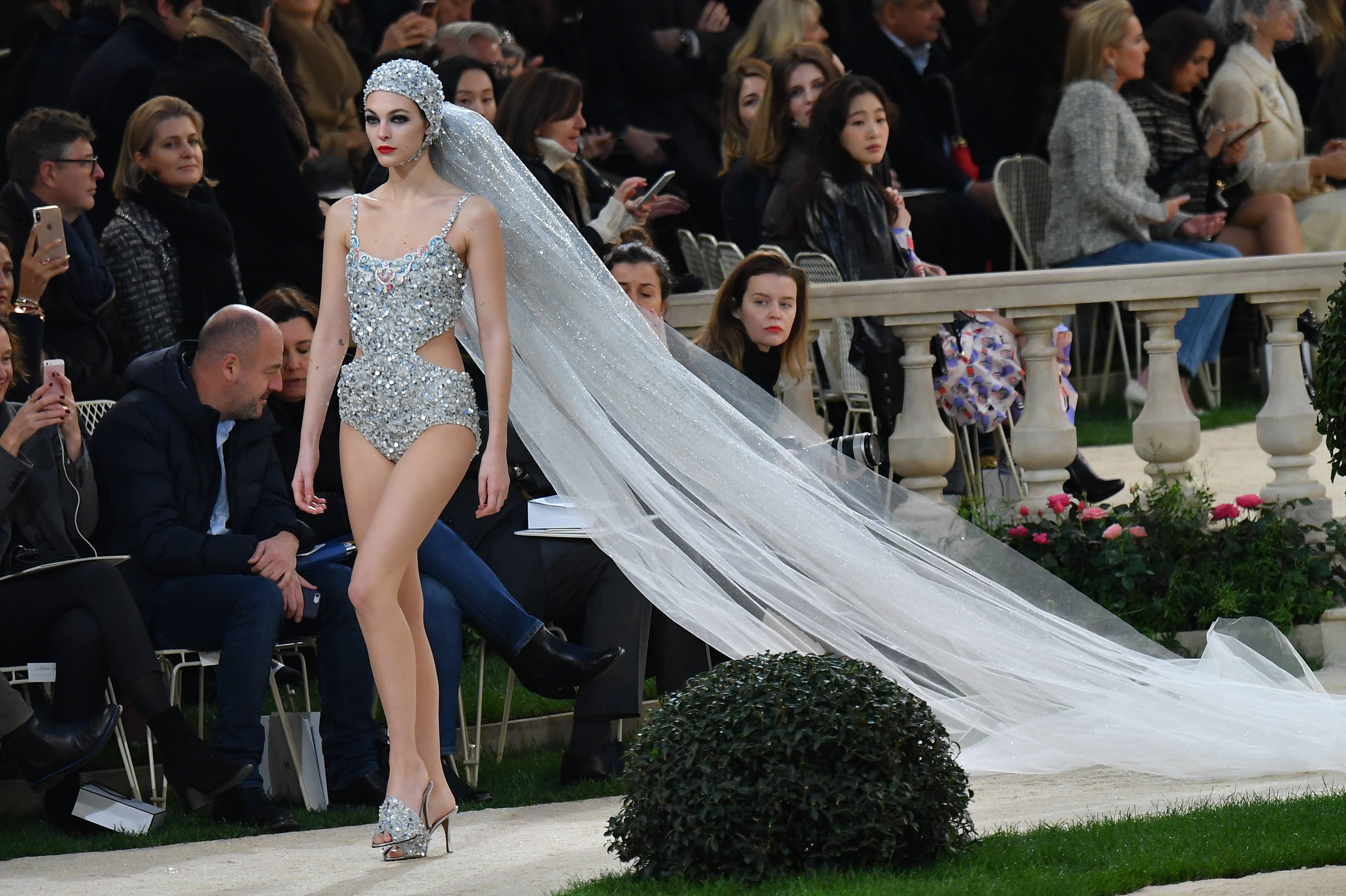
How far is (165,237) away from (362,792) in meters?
2.42

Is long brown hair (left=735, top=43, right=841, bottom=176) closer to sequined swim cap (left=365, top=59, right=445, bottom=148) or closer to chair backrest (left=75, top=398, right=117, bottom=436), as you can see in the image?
chair backrest (left=75, top=398, right=117, bottom=436)

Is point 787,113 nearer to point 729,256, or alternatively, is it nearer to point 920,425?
point 729,256

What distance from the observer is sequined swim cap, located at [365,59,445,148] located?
5199 mm

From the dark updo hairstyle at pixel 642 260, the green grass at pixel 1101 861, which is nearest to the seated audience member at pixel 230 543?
the dark updo hairstyle at pixel 642 260

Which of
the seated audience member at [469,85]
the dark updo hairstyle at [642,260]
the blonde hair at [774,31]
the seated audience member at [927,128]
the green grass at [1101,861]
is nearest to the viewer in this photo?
the green grass at [1101,861]

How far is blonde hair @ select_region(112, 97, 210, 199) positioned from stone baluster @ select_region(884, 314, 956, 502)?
2.77m

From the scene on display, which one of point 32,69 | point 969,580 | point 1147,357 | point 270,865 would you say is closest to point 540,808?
point 270,865

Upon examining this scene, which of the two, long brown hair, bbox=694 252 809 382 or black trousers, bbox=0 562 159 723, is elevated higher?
long brown hair, bbox=694 252 809 382

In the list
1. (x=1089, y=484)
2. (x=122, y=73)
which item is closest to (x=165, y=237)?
(x=122, y=73)

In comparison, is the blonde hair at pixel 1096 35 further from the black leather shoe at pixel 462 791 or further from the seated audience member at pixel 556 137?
the black leather shoe at pixel 462 791

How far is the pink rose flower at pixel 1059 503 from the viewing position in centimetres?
755

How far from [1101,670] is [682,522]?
1.42 meters

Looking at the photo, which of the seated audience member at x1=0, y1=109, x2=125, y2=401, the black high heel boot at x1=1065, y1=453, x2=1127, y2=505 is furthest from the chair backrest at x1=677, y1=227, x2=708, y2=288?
the seated audience member at x1=0, y1=109, x2=125, y2=401

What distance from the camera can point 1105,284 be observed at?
300 inches
